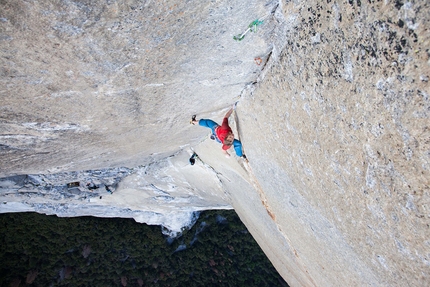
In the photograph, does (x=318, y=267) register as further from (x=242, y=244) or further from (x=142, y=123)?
(x=242, y=244)

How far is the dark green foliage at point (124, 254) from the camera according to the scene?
1042 cm

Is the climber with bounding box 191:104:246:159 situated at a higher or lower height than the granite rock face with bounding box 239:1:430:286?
higher

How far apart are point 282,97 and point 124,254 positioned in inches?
448

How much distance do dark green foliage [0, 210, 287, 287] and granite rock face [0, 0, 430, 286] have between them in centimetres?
777

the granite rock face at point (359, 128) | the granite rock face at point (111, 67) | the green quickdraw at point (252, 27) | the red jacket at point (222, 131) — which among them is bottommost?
the granite rock face at point (359, 128)

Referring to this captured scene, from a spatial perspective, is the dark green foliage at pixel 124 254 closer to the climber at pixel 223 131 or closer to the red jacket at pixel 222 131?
the climber at pixel 223 131

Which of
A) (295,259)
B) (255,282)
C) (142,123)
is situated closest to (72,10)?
(142,123)

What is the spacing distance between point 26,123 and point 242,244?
37.0 feet

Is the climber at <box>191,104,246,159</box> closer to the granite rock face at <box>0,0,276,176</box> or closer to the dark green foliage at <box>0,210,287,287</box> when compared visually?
the granite rock face at <box>0,0,276,176</box>

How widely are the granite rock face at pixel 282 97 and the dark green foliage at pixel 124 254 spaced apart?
7.77 m

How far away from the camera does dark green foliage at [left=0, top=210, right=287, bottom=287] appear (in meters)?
10.4

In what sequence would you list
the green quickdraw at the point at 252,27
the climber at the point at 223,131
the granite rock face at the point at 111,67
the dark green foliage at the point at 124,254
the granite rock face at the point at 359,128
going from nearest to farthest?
the granite rock face at the point at 359,128
the granite rock face at the point at 111,67
the green quickdraw at the point at 252,27
the climber at the point at 223,131
the dark green foliage at the point at 124,254

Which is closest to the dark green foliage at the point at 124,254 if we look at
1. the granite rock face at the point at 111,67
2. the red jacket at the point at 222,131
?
the granite rock face at the point at 111,67

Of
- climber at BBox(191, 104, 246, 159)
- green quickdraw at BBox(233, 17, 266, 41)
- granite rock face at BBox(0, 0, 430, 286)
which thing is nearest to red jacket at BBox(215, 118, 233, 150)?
climber at BBox(191, 104, 246, 159)
